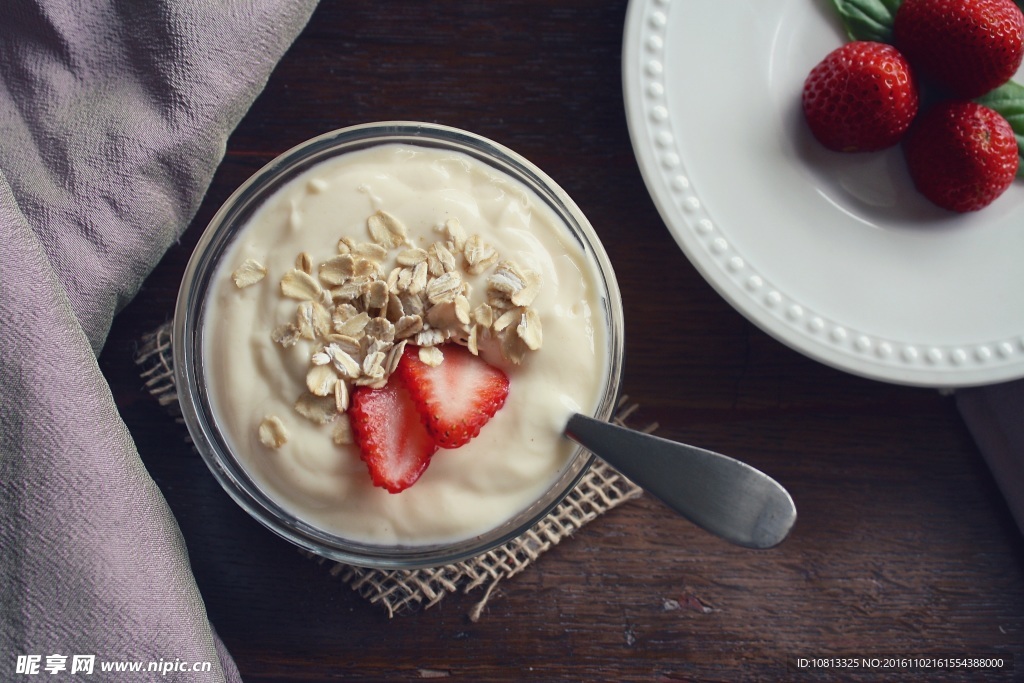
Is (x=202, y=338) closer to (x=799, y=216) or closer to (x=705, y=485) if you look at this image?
(x=705, y=485)

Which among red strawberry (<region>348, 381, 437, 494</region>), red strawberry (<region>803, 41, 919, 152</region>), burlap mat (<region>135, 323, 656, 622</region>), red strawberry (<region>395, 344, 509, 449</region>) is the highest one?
red strawberry (<region>803, 41, 919, 152</region>)

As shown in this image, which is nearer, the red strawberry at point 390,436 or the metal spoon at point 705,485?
the metal spoon at point 705,485

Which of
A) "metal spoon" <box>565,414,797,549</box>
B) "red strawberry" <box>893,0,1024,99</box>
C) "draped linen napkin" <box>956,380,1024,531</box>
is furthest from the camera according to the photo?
"draped linen napkin" <box>956,380,1024,531</box>

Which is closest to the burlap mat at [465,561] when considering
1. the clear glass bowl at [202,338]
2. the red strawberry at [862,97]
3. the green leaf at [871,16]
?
the clear glass bowl at [202,338]

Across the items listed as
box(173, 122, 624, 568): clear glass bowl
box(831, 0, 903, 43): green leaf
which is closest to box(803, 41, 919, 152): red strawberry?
box(831, 0, 903, 43): green leaf

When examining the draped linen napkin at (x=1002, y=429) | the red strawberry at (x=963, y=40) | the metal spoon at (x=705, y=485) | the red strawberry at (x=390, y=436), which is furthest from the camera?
the draped linen napkin at (x=1002, y=429)

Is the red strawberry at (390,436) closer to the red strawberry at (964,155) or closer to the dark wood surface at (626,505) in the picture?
the dark wood surface at (626,505)

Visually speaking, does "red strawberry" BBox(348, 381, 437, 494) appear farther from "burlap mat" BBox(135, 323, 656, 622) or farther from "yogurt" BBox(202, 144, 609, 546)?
"burlap mat" BBox(135, 323, 656, 622)
